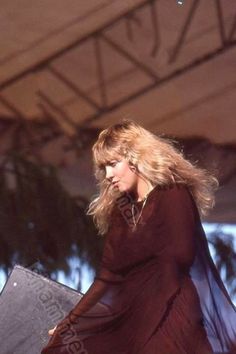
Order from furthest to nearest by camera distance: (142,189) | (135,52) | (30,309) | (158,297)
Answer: (135,52), (30,309), (142,189), (158,297)

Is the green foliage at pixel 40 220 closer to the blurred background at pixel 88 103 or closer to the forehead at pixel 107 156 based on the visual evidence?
the blurred background at pixel 88 103

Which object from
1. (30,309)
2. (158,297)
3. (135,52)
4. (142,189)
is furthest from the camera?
(135,52)

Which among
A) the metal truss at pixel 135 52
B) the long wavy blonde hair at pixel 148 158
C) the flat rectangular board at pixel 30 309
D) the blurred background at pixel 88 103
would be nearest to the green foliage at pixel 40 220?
the blurred background at pixel 88 103

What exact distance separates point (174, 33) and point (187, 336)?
6.83 ft

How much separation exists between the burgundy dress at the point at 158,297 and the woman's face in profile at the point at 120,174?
0.23 ft

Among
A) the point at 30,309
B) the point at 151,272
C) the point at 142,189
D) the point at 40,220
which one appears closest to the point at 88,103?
the point at 40,220

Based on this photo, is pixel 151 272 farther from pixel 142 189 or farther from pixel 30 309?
pixel 30 309

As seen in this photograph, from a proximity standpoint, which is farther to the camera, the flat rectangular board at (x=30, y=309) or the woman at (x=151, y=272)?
the flat rectangular board at (x=30, y=309)

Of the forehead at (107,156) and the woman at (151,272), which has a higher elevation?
the forehead at (107,156)

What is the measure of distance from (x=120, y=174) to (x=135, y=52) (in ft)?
5.65

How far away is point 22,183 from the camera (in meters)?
4.13

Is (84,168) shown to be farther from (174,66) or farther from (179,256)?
(179,256)

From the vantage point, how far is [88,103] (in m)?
4.10

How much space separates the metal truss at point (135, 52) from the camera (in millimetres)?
4055
